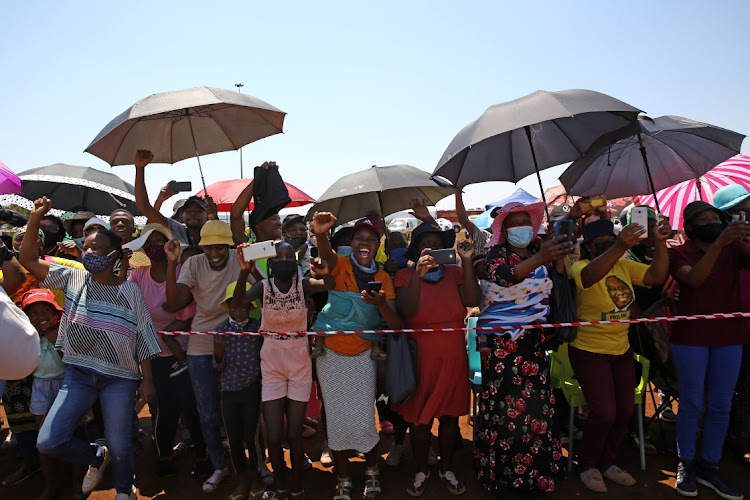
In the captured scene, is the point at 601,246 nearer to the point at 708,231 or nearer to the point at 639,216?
the point at 639,216

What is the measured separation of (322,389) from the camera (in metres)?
4.02

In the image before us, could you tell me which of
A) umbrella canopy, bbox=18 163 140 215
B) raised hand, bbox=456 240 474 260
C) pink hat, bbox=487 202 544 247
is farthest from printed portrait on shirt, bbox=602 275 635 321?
umbrella canopy, bbox=18 163 140 215

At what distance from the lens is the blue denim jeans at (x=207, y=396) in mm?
4227

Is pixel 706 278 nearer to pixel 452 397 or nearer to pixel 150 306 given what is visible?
pixel 452 397

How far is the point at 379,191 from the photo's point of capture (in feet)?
17.8

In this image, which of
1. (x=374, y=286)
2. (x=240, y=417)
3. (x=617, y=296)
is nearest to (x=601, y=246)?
(x=617, y=296)

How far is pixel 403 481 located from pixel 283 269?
6.97ft

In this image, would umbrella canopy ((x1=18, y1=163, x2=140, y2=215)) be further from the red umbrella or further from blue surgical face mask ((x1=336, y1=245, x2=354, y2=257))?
blue surgical face mask ((x1=336, y1=245, x2=354, y2=257))

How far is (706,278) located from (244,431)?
3896mm

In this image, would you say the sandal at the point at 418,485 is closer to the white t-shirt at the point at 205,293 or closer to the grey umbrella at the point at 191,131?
the white t-shirt at the point at 205,293

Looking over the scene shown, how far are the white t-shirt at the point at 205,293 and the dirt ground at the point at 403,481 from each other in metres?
1.24

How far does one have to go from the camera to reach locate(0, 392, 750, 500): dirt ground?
13.2 feet

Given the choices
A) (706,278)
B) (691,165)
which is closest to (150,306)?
(706,278)

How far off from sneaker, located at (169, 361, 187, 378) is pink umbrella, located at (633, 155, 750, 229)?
217 inches
